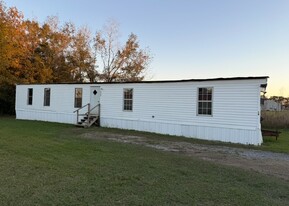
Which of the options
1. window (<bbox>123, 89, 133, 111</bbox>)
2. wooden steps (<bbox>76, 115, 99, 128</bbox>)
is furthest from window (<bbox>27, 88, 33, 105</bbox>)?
window (<bbox>123, 89, 133, 111</bbox>)

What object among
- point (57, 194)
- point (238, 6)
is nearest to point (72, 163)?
point (57, 194)

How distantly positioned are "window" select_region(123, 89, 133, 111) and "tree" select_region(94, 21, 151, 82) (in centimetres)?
1602

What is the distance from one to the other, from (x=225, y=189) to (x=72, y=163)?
3485 millimetres

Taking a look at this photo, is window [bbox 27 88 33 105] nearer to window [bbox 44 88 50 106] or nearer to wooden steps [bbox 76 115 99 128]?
window [bbox 44 88 50 106]

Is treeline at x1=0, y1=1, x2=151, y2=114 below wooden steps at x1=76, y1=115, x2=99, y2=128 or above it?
above

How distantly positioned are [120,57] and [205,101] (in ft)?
69.1

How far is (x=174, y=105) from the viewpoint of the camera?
1388 cm

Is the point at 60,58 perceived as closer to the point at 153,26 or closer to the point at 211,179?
the point at 153,26

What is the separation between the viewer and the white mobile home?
11.6 m

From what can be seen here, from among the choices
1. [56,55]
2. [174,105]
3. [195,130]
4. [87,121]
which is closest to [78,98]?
[87,121]

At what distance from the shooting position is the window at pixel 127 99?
15.8 meters

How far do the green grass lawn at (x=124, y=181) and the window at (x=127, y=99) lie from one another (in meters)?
8.01

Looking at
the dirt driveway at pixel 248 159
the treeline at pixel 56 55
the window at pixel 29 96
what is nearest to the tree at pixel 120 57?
the treeline at pixel 56 55

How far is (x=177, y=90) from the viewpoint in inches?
542
